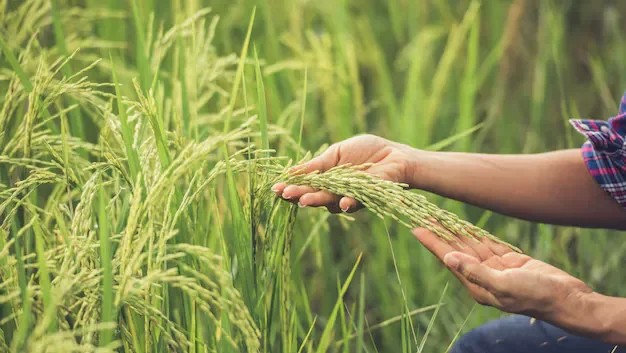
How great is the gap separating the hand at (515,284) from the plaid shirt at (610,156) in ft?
1.22

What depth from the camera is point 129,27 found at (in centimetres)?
321

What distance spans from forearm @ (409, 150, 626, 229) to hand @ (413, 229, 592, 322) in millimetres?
344

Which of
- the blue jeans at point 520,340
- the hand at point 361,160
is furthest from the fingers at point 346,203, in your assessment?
the blue jeans at point 520,340

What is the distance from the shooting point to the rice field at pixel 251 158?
124 centimetres

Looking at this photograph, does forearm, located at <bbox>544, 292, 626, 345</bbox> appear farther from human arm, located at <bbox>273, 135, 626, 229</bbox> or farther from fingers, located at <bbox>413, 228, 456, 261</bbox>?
human arm, located at <bbox>273, 135, 626, 229</bbox>

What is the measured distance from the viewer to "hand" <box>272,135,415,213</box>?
1459 millimetres

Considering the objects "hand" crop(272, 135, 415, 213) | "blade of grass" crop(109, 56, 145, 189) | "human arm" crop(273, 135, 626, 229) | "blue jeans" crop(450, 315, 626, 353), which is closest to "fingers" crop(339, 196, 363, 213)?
"hand" crop(272, 135, 415, 213)

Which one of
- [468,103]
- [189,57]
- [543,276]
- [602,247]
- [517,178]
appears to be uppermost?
[189,57]

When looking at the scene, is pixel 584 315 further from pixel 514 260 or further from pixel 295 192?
pixel 295 192

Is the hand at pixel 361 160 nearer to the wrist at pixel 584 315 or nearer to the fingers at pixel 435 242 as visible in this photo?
the fingers at pixel 435 242

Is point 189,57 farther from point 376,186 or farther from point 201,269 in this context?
point 376,186

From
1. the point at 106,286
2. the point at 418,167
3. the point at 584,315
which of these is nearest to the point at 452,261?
the point at 584,315

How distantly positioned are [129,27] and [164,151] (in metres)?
2.01

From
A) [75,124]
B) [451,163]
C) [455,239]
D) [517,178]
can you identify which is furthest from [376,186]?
[75,124]
